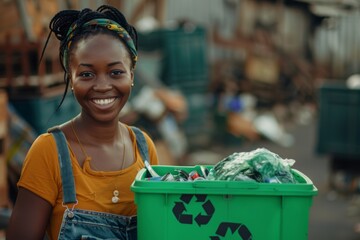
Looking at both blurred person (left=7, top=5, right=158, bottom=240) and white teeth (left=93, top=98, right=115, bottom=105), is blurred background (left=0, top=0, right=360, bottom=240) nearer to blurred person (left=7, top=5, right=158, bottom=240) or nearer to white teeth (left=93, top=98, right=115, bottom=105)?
blurred person (left=7, top=5, right=158, bottom=240)

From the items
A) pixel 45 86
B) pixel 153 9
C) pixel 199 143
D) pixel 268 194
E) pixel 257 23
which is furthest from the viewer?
pixel 257 23

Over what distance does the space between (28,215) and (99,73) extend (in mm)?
582

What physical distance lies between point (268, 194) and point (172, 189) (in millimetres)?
323

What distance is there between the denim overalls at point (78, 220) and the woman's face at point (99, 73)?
0.17 metres

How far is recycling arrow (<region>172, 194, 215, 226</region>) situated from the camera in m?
2.40

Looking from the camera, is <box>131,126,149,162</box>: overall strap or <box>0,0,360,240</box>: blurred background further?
<box>0,0,360,240</box>: blurred background

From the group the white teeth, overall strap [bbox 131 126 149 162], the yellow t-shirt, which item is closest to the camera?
the yellow t-shirt

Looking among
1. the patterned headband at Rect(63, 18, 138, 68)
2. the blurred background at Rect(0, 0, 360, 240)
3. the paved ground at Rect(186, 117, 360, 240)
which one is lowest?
the paved ground at Rect(186, 117, 360, 240)

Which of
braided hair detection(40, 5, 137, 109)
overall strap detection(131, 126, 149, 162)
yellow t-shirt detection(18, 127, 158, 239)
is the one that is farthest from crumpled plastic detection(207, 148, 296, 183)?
braided hair detection(40, 5, 137, 109)

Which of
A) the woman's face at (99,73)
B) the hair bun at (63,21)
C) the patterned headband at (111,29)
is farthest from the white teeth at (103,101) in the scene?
the hair bun at (63,21)

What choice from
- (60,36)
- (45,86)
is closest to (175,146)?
(45,86)

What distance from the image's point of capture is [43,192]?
8.32ft

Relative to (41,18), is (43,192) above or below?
below

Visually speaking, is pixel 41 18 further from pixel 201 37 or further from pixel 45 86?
pixel 201 37
